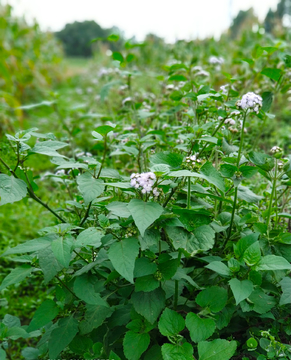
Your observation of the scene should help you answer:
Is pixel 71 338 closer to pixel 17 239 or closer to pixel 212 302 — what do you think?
pixel 212 302

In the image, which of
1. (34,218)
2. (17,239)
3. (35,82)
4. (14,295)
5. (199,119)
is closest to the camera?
(199,119)

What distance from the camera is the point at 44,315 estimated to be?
110 centimetres

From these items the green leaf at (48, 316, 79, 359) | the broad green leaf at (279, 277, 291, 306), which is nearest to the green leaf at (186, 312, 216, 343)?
the broad green leaf at (279, 277, 291, 306)

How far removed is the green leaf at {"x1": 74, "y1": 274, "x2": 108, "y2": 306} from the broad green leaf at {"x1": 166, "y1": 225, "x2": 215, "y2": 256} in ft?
0.96

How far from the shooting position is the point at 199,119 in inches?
61.8

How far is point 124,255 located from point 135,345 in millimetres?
354

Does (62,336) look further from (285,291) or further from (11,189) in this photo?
(285,291)

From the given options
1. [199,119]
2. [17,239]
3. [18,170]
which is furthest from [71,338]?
[17,239]

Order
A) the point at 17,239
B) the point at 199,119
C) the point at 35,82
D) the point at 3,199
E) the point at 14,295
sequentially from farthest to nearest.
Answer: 1. the point at 35,82
2. the point at 17,239
3. the point at 14,295
4. the point at 199,119
5. the point at 3,199

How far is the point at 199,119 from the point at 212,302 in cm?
86

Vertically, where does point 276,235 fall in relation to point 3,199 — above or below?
below

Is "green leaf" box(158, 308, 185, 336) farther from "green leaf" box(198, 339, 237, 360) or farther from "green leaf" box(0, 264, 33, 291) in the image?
"green leaf" box(0, 264, 33, 291)

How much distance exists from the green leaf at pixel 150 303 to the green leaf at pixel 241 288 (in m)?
0.25

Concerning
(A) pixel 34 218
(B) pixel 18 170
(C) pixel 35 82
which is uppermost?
(B) pixel 18 170
